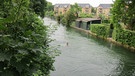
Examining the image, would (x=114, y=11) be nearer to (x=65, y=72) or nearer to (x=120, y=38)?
(x=120, y=38)

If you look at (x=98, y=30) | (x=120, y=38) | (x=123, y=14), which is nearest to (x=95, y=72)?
(x=120, y=38)

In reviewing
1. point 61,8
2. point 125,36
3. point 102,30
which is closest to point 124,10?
point 125,36

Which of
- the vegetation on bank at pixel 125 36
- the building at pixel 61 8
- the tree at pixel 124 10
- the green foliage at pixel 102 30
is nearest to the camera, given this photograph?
the vegetation on bank at pixel 125 36

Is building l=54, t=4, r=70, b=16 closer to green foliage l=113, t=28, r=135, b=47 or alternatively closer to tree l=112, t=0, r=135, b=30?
tree l=112, t=0, r=135, b=30

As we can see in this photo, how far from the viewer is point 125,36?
21781 mm

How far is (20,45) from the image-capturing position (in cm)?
188

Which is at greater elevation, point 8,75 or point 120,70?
point 8,75

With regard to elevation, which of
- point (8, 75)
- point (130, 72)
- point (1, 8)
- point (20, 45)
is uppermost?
point (1, 8)

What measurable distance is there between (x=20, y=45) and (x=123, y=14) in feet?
76.7

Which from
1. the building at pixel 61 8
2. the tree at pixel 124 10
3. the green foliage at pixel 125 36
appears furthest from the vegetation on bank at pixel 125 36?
the building at pixel 61 8

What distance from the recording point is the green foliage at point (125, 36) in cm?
2062

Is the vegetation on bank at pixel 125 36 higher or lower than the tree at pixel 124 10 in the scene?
lower

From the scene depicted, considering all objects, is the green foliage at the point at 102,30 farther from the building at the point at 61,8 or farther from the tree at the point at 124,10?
the building at the point at 61,8

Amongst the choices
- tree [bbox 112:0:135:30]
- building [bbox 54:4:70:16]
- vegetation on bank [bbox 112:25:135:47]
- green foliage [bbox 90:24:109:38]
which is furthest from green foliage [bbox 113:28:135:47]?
building [bbox 54:4:70:16]
